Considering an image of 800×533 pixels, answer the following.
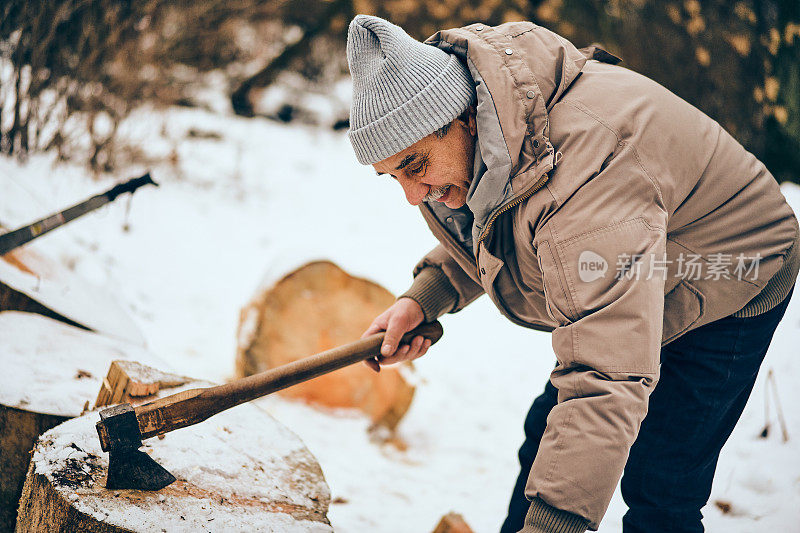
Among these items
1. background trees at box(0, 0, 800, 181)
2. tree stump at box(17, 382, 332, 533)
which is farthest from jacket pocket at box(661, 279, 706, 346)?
background trees at box(0, 0, 800, 181)

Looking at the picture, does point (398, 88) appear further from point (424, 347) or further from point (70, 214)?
point (70, 214)

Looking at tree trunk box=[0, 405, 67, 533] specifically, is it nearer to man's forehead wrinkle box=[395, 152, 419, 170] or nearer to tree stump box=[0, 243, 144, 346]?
tree stump box=[0, 243, 144, 346]

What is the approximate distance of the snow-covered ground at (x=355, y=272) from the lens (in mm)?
2941

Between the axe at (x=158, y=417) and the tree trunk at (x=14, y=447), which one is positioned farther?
the tree trunk at (x=14, y=447)

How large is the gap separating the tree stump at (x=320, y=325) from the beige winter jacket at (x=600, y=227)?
183 centimetres

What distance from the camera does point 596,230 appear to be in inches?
47.6

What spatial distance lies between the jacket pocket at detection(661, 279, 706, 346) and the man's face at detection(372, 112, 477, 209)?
1.89ft

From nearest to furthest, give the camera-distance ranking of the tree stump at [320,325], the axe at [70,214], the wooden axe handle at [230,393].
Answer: the wooden axe handle at [230,393]
the axe at [70,214]
the tree stump at [320,325]

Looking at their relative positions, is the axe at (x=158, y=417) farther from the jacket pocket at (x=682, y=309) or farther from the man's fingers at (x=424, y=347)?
the jacket pocket at (x=682, y=309)

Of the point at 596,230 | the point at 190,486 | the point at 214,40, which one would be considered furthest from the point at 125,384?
the point at 214,40

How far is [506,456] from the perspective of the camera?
133 inches

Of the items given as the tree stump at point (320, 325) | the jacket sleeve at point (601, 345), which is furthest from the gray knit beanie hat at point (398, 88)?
the tree stump at point (320, 325)

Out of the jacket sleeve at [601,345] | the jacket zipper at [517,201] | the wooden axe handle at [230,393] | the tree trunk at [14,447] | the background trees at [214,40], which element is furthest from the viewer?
the background trees at [214,40]

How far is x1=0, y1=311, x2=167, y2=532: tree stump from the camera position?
1882 mm
